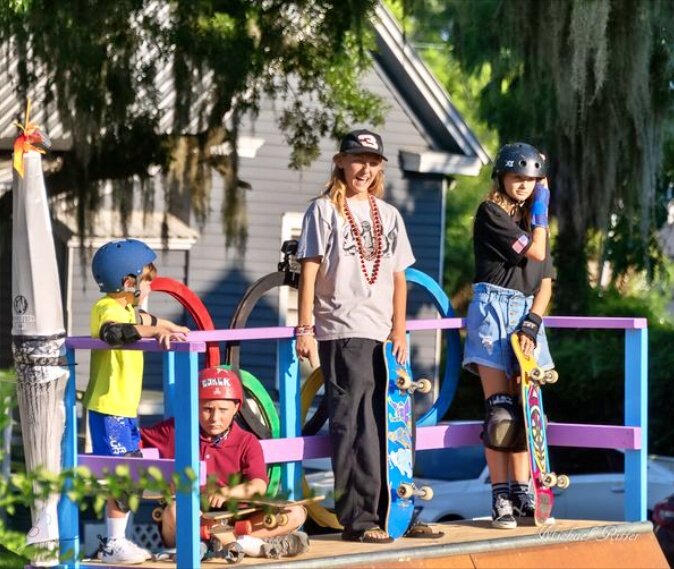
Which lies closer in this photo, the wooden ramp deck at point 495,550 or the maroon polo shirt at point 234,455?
the wooden ramp deck at point 495,550

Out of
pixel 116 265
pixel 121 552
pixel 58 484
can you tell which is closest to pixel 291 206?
pixel 116 265

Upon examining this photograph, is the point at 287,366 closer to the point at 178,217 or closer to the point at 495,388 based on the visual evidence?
the point at 495,388

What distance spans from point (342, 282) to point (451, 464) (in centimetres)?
884

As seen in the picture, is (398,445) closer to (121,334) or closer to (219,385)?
(219,385)

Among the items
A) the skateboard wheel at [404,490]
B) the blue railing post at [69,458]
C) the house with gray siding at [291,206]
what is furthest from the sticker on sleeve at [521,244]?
the house with gray siding at [291,206]

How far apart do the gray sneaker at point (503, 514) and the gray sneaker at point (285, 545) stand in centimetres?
A: 102

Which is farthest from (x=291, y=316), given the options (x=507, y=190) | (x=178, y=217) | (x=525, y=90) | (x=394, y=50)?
(x=507, y=190)

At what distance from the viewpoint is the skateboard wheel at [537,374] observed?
21.5 feet

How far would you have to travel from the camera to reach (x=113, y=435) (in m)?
5.97

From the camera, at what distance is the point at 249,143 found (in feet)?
59.3

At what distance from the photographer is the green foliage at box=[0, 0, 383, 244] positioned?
11.1 metres

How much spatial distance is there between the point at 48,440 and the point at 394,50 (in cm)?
1371

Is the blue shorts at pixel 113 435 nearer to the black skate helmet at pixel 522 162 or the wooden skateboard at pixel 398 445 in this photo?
the wooden skateboard at pixel 398 445

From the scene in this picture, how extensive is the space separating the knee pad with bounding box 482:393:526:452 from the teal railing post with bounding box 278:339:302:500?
818 mm
